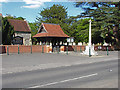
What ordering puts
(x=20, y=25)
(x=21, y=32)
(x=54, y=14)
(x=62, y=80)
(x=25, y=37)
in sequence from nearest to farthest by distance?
(x=62, y=80) < (x=21, y=32) < (x=25, y=37) < (x=20, y=25) < (x=54, y=14)

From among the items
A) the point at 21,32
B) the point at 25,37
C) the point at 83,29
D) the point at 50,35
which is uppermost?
the point at 83,29

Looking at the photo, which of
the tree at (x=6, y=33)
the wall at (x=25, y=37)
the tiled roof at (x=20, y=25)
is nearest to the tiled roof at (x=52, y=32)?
the tree at (x=6, y=33)

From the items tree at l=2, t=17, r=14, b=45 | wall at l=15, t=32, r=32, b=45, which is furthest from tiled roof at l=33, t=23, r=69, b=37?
wall at l=15, t=32, r=32, b=45

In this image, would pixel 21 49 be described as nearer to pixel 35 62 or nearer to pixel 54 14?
pixel 35 62

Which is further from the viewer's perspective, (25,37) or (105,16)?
A: (25,37)

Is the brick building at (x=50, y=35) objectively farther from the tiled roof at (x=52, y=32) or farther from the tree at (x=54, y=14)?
the tree at (x=54, y=14)

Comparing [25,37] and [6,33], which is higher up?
[6,33]

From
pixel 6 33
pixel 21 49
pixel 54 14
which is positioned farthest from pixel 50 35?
pixel 54 14

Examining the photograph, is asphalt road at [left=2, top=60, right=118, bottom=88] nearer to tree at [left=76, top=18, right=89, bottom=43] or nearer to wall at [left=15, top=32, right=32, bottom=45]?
tree at [left=76, top=18, right=89, bottom=43]

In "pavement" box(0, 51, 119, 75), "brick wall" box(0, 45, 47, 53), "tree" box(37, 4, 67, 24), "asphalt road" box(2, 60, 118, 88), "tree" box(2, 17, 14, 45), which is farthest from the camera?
"tree" box(37, 4, 67, 24)

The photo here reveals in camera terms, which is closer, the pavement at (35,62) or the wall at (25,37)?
the pavement at (35,62)

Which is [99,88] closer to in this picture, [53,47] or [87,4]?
[53,47]

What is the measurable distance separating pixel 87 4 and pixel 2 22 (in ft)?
60.5

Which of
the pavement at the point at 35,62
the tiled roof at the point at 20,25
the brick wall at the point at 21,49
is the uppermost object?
the tiled roof at the point at 20,25
